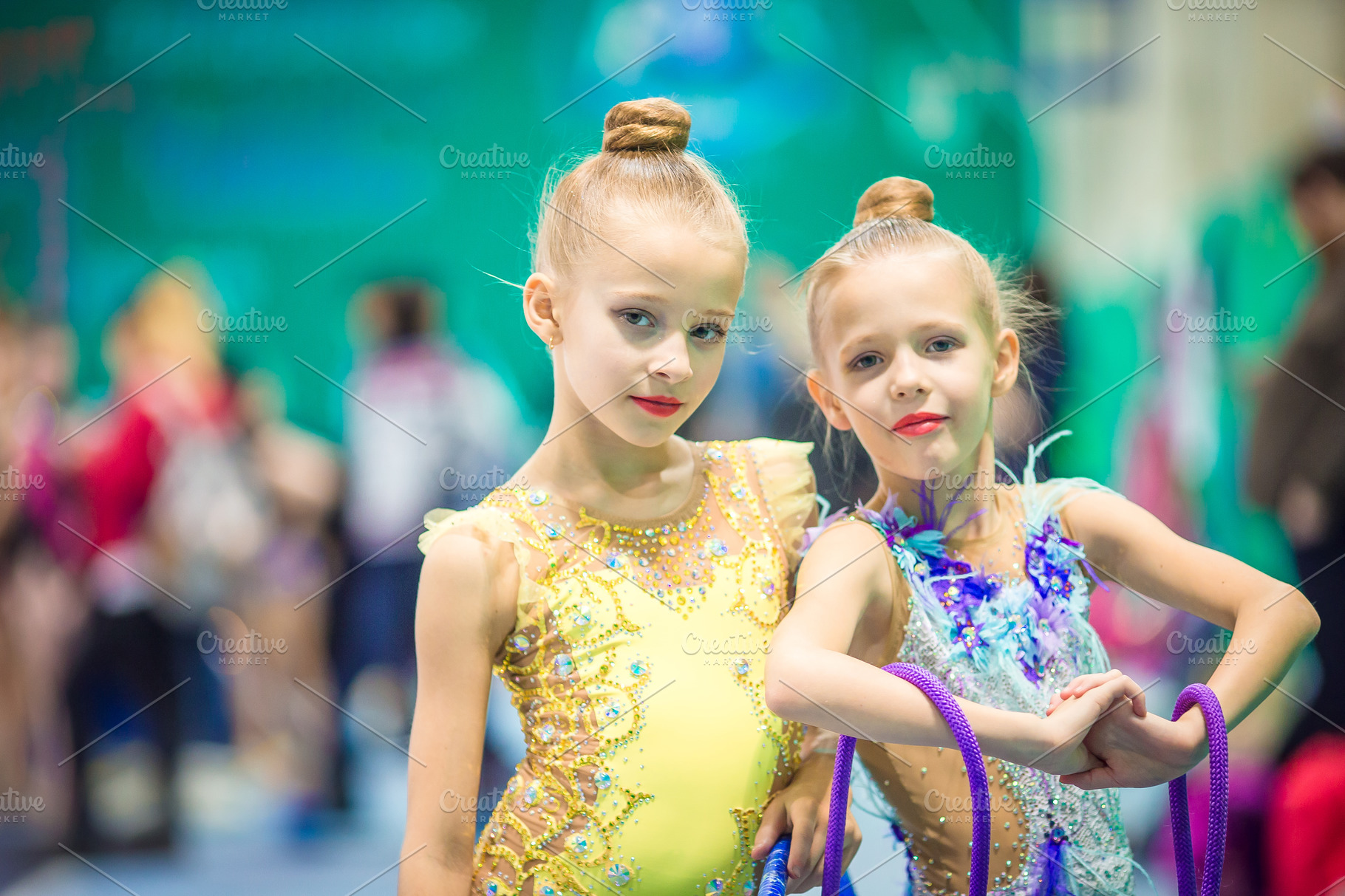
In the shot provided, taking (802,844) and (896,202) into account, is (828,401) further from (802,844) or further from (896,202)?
(802,844)

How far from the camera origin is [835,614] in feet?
3.15

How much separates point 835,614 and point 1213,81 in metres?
1.43

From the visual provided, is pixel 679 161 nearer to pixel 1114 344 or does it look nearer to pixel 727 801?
pixel 727 801

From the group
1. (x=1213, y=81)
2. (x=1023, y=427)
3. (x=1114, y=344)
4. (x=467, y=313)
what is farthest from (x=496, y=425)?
(x=1213, y=81)

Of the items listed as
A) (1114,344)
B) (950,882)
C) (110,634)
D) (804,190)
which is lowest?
(110,634)

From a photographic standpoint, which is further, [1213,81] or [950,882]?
[1213,81]

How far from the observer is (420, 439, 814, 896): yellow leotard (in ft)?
3.29

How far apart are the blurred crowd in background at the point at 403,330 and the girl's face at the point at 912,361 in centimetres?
54

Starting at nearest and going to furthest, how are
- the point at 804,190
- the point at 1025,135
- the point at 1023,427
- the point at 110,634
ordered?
the point at 1023,427, the point at 804,190, the point at 1025,135, the point at 110,634

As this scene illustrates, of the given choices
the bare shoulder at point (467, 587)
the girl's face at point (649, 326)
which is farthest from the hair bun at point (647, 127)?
the bare shoulder at point (467, 587)

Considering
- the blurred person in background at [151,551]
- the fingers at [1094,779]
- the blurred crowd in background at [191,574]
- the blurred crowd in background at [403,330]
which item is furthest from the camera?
the blurred person in background at [151,551]

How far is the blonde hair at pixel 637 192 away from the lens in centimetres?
103

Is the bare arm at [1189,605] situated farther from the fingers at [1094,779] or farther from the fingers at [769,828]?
the fingers at [769,828]

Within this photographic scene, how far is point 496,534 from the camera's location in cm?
103
